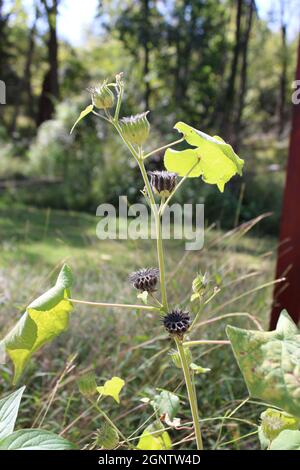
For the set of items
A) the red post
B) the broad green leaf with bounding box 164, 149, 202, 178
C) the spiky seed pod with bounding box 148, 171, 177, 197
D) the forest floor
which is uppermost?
the broad green leaf with bounding box 164, 149, 202, 178

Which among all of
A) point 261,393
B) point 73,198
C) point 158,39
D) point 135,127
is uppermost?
point 158,39

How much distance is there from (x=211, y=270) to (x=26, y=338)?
1990 mm

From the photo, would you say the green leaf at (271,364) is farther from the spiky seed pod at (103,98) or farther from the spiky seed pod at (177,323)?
the spiky seed pod at (103,98)

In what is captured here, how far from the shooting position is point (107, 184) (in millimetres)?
7004

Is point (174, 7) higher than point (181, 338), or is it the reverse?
point (174, 7)

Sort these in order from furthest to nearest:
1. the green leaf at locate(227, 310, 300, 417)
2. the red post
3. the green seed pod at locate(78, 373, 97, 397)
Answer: the red post
the green seed pod at locate(78, 373, 97, 397)
the green leaf at locate(227, 310, 300, 417)

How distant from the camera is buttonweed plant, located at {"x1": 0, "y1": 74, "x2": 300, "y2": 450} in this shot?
574 mm

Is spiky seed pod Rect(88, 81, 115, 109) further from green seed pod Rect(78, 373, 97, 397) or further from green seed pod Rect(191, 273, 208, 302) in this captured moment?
green seed pod Rect(78, 373, 97, 397)

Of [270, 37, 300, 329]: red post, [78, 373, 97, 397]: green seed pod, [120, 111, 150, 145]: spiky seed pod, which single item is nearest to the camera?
[120, 111, 150, 145]: spiky seed pod

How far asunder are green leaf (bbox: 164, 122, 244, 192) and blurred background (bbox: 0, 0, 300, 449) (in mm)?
243

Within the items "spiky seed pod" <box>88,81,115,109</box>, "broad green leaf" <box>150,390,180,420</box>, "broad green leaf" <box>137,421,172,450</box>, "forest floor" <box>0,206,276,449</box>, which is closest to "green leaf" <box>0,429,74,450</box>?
"broad green leaf" <box>137,421,172,450</box>

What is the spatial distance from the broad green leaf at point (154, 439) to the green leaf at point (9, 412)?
0.52 ft
